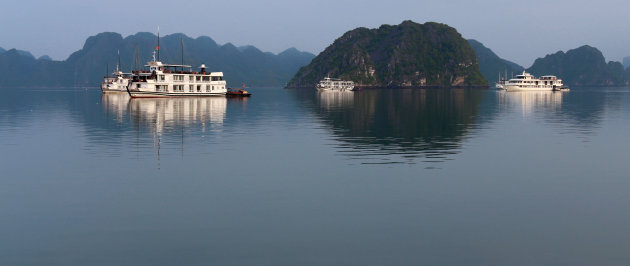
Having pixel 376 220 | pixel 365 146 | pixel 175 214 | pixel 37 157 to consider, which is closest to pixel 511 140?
pixel 365 146

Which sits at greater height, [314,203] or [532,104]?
[532,104]

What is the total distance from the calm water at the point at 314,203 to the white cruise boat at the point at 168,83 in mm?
85287

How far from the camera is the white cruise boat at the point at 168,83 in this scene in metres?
122

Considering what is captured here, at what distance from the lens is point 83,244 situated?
14.9m

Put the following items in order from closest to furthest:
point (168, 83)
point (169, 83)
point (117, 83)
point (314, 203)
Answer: point (314, 203)
point (168, 83)
point (169, 83)
point (117, 83)

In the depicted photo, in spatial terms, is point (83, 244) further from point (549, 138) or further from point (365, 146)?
point (549, 138)

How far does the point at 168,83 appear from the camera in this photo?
411 feet

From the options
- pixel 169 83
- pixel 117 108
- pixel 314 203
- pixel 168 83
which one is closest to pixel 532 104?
pixel 117 108

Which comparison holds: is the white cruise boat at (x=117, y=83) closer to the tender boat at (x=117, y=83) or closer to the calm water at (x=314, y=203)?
the tender boat at (x=117, y=83)

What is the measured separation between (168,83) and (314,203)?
11222 centimetres

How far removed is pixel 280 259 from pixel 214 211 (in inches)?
220

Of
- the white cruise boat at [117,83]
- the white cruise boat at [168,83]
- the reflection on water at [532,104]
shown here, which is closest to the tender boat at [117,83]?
the white cruise boat at [117,83]

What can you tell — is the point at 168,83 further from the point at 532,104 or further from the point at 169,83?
the point at 532,104

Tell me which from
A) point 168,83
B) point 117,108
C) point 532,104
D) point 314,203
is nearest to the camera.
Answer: point 314,203
